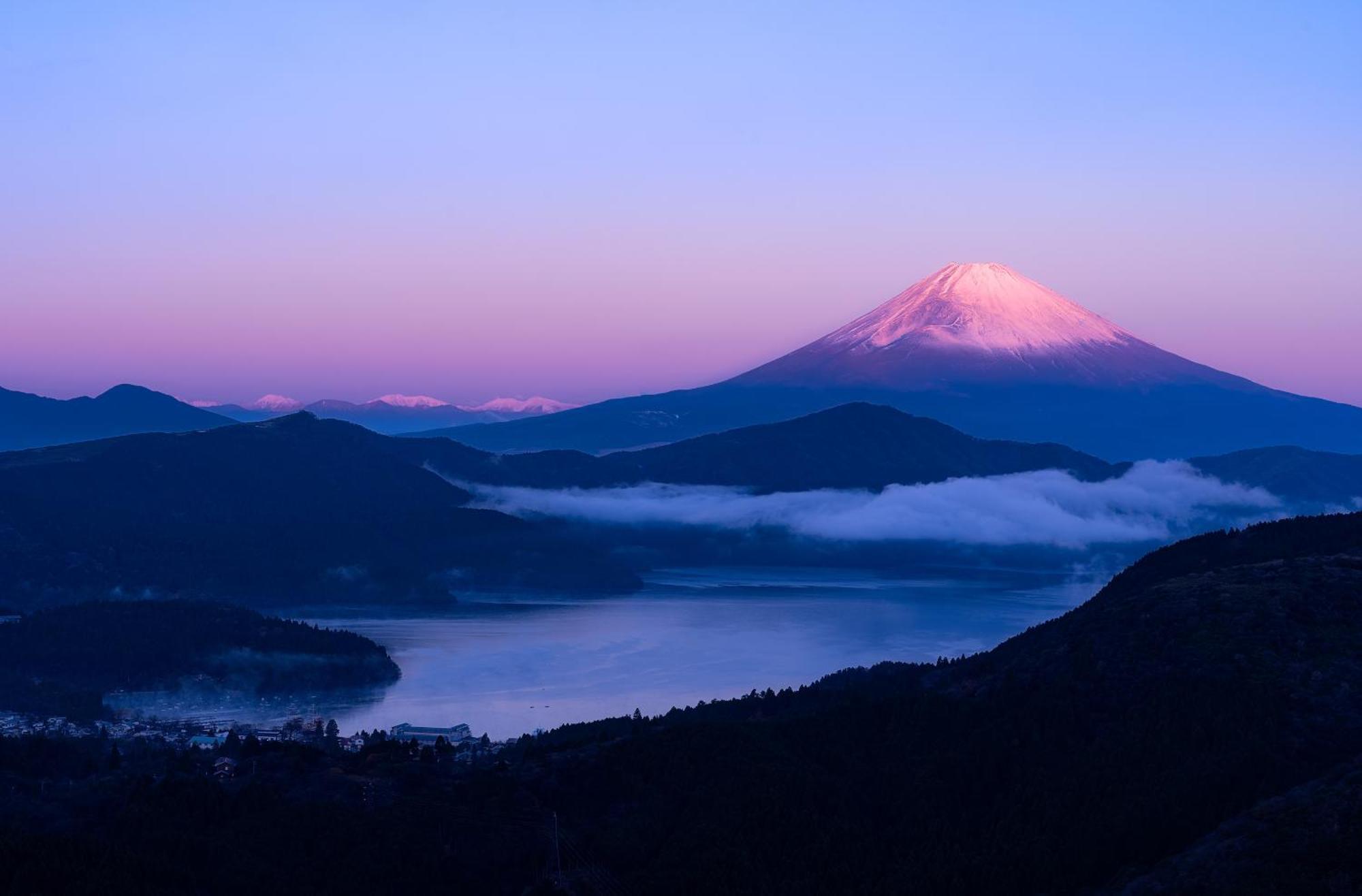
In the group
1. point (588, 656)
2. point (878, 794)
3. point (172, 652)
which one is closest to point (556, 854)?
point (878, 794)

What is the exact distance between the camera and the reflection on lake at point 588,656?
11656 cm

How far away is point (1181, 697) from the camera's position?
6738cm

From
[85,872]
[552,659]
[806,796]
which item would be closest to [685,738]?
[806,796]

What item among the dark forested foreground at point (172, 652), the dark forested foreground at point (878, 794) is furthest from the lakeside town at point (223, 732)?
the dark forested foreground at point (878, 794)

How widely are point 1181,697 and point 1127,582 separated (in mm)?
26426

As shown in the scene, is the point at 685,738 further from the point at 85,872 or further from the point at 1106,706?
the point at 85,872

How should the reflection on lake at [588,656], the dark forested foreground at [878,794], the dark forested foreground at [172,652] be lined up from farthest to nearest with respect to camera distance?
the dark forested foreground at [172,652], the reflection on lake at [588,656], the dark forested foreground at [878,794]

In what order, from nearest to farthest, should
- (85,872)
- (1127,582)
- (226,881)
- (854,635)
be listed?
(85,872)
(226,881)
(1127,582)
(854,635)

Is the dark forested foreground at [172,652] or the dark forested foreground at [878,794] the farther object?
the dark forested foreground at [172,652]

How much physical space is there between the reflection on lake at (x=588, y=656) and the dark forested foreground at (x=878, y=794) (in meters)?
38.6

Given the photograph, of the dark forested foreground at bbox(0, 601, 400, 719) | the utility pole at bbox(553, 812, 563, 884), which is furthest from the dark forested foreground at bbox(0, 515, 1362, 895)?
the dark forested foreground at bbox(0, 601, 400, 719)

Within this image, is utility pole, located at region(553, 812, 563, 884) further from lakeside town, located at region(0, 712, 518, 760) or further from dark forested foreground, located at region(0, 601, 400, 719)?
dark forested foreground, located at region(0, 601, 400, 719)

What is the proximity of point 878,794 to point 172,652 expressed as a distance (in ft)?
256

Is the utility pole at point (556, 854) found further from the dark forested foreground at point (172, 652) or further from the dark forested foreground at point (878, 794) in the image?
the dark forested foreground at point (172, 652)
